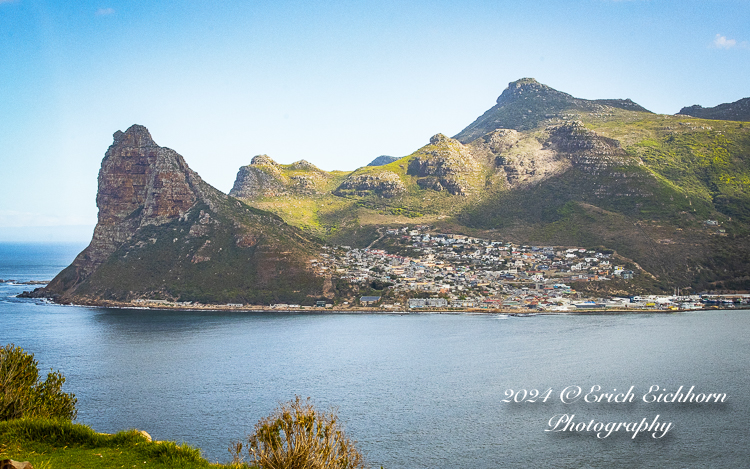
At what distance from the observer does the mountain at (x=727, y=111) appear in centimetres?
14750

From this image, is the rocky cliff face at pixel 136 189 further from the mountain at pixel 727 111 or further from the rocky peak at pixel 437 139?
the mountain at pixel 727 111

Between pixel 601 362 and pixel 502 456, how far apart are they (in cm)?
2191

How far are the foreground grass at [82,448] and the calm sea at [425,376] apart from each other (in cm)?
1176

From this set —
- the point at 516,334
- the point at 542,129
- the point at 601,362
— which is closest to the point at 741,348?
the point at 601,362

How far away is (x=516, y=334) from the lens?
56.7 m

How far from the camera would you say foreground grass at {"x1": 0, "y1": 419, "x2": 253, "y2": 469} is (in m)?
13.0

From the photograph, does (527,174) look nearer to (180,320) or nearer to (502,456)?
(180,320)

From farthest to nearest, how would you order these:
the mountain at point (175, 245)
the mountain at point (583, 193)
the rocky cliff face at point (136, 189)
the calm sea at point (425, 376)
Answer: the rocky cliff face at point (136, 189), the mountain at point (583, 193), the mountain at point (175, 245), the calm sea at point (425, 376)

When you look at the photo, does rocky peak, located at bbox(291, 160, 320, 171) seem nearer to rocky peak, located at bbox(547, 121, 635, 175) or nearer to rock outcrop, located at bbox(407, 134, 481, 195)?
rock outcrop, located at bbox(407, 134, 481, 195)

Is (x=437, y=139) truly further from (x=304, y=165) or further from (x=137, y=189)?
(x=137, y=189)

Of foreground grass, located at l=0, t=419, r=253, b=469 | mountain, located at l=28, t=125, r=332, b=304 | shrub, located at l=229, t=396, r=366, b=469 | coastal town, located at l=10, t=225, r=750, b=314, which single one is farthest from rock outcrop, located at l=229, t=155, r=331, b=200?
shrub, located at l=229, t=396, r=366, b=469

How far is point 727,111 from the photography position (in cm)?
15188

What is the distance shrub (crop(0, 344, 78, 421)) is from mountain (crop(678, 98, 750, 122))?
16822 cm

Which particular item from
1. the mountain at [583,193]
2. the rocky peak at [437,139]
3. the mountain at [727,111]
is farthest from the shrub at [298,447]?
the mountain at [727,111]
